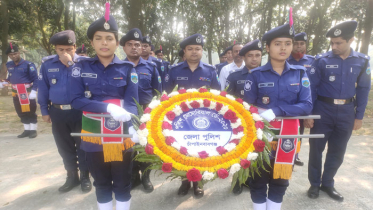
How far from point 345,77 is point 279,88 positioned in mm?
1416

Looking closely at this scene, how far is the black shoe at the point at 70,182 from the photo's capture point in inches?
137

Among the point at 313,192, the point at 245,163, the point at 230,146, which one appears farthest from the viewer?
the point at 313,192

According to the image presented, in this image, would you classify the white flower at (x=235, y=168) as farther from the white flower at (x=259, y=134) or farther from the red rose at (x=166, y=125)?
the red rose at (x=166, y=125)

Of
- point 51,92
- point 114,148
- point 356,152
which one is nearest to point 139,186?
point 114,148

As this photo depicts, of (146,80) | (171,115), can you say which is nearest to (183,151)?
(171,115)

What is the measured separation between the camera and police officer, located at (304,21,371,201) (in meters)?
3.14

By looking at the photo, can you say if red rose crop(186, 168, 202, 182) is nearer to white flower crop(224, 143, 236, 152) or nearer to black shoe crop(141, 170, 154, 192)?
white flower crop(224, 143, 236, 152)

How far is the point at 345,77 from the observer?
124 inches

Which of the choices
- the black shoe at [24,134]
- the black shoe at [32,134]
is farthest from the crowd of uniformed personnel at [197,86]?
the black shoe at [24,134]

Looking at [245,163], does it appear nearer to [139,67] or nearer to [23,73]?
[139,67]

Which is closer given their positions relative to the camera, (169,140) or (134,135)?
(169,140)

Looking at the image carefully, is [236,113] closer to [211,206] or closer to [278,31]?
[278,31]

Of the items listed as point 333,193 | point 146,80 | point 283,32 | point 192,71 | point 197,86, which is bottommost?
point 333,193

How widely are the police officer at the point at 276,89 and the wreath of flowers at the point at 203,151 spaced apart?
377 mm
